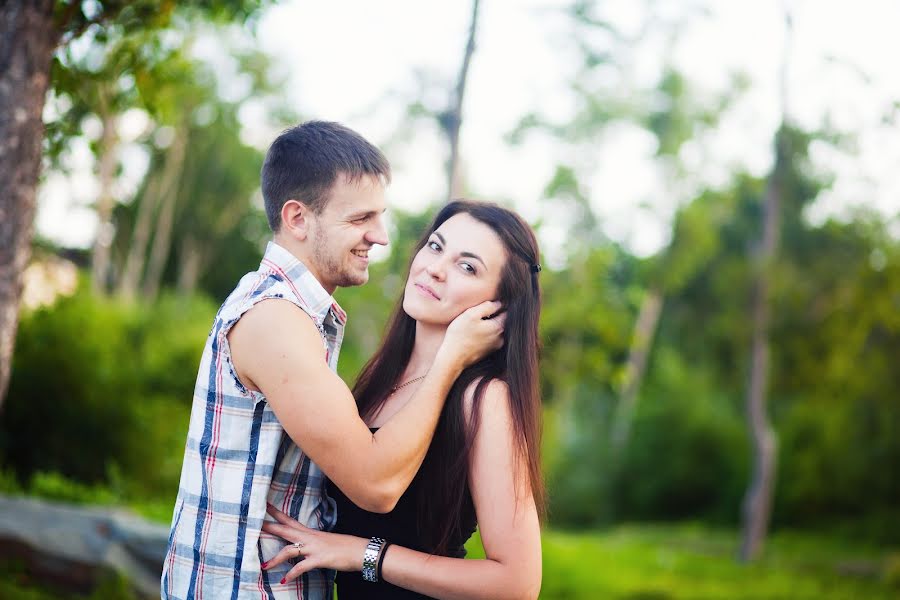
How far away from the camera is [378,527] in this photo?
98.9 inches

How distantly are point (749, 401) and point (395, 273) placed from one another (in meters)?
6.68

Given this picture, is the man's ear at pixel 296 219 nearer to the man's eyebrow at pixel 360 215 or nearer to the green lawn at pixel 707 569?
the man's eyebrow at pixel 360 215

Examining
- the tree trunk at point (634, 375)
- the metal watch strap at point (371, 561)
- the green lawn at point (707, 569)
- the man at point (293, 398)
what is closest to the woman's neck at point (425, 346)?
the man at point (293, 398)

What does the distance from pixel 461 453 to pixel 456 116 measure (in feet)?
17.5

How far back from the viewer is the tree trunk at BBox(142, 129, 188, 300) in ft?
92.7

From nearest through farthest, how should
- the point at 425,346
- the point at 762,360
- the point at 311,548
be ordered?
the point at 311,548 → the point at 425,346 → the point at 762,360

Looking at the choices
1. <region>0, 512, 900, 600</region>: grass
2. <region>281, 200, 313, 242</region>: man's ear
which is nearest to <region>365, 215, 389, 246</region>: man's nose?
<region>281, 200, 313, 242</region>: man's ear

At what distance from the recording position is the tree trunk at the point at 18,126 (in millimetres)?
3320

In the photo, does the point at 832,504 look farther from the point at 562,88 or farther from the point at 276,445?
the point at 276,445

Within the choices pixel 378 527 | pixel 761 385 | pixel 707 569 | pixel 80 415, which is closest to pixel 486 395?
pixel 378 527

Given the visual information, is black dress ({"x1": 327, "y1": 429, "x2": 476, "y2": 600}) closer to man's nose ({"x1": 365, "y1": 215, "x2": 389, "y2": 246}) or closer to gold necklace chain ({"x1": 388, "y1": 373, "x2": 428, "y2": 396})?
gold necklace chain ({"x1": 388, "y1": 373, "x2": 428, "y2": 396})

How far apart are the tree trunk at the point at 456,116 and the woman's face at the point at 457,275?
4.35m

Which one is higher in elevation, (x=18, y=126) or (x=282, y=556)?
(x=18, y=126)

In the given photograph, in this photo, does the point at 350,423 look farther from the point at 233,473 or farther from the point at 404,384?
the point at 404,384
